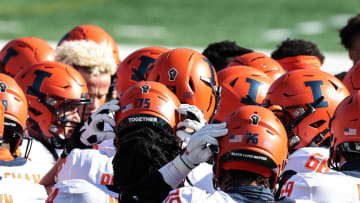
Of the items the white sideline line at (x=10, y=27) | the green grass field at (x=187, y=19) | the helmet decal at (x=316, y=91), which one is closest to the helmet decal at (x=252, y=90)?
the helmet decal at (x=316, y=91)

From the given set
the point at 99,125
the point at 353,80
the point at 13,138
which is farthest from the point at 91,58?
the point at 353,80

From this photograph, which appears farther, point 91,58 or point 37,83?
point 91,58

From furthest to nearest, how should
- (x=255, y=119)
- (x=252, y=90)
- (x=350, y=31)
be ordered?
(x=350, y=31)
(x=252, y=90)
(x=255, y=119)

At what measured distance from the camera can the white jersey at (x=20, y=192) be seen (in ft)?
14.3

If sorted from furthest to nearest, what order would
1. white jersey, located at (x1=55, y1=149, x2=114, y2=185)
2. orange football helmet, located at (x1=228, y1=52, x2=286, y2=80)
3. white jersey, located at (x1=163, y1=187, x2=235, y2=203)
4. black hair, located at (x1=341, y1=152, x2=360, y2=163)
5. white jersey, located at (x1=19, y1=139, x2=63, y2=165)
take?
orange football helmet, located at (x1=228, y1=52, x2=286, y2=80) < white jersey, located at (x1=19, y1=139, x2=63, y2=165) < white jersey, located at (x1=55, y1=149, x2=114, y2=185) < black hair, located at (x1=341, y1=152, x2=360, y2=163) < white jersey, located at (x1=163, y1=187, x2=235, y2=203)

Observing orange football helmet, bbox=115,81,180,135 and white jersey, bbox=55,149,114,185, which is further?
white jersey, bbox=55,149,114,185

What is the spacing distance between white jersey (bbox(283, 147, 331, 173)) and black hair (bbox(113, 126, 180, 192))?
1090 mm

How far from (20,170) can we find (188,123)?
125cm

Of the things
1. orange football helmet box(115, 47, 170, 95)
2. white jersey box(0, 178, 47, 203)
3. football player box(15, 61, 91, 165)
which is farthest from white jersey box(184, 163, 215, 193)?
orange football helmet box(115, 47, 170, 95)

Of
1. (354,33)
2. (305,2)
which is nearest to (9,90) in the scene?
(354,33)

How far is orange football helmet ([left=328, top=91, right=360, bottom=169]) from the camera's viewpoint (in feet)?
14.2

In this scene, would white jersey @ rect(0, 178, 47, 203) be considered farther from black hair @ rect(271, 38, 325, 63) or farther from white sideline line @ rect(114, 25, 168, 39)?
white sideline line @ rect(114, 25, 168, 39)

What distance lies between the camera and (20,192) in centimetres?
440

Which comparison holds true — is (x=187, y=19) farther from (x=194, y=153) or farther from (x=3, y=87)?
(x=194, y=153)
